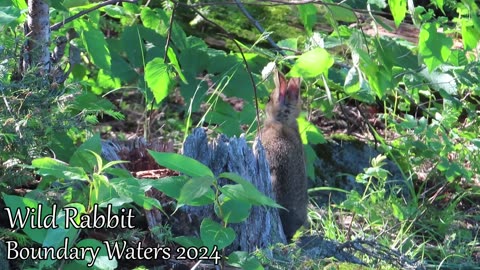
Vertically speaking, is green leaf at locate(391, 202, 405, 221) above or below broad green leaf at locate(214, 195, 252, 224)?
below

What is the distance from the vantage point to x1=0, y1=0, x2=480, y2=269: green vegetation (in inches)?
126

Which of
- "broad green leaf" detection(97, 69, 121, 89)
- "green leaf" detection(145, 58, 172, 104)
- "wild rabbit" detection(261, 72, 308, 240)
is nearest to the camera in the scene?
"green leaf" detection(145, 58, 172, 104)

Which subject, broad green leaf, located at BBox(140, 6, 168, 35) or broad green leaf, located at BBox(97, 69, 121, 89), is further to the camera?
broad green leaf, located at BBox(97, 69, 121, 89)

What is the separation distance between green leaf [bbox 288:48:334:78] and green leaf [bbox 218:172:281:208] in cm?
109

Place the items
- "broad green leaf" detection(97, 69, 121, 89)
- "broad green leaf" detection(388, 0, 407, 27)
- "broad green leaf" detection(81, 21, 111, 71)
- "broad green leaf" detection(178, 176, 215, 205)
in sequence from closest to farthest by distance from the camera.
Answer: "broad green leaf" detection(178, 176, 215, 205) → "broad green leaf" detection(388, 0, 407, 27) → "broad green leaf" detection(81, 21, 111, 71) → "broad green leaf" detection(97, 69, 121, 89)

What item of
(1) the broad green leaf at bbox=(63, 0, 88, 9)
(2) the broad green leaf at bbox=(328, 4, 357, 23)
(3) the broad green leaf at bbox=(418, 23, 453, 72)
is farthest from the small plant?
(1) the broad green leaf at bbox=(63, 0, 88, 9)

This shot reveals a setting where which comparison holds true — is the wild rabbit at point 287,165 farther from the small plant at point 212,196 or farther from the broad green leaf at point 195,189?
the broad green leaf at point 195,189

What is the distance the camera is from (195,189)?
2.95 metres

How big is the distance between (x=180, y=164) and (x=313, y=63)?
1.26 m

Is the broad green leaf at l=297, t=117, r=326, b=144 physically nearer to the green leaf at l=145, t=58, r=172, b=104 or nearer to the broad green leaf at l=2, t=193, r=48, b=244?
the green leaf at l=145, t=58, r=172, b=104

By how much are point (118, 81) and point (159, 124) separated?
63.1 inches

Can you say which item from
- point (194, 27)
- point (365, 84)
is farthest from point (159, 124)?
point (365, 84)

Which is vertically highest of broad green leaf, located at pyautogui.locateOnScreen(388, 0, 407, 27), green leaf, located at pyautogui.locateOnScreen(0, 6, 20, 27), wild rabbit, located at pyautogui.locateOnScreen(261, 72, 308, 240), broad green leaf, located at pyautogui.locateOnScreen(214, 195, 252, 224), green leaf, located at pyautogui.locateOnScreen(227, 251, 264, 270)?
green leaf, located at pyautogui.locateOnScreen(0, 6, 20, 27)

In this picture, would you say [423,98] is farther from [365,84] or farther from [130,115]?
[365,84]
